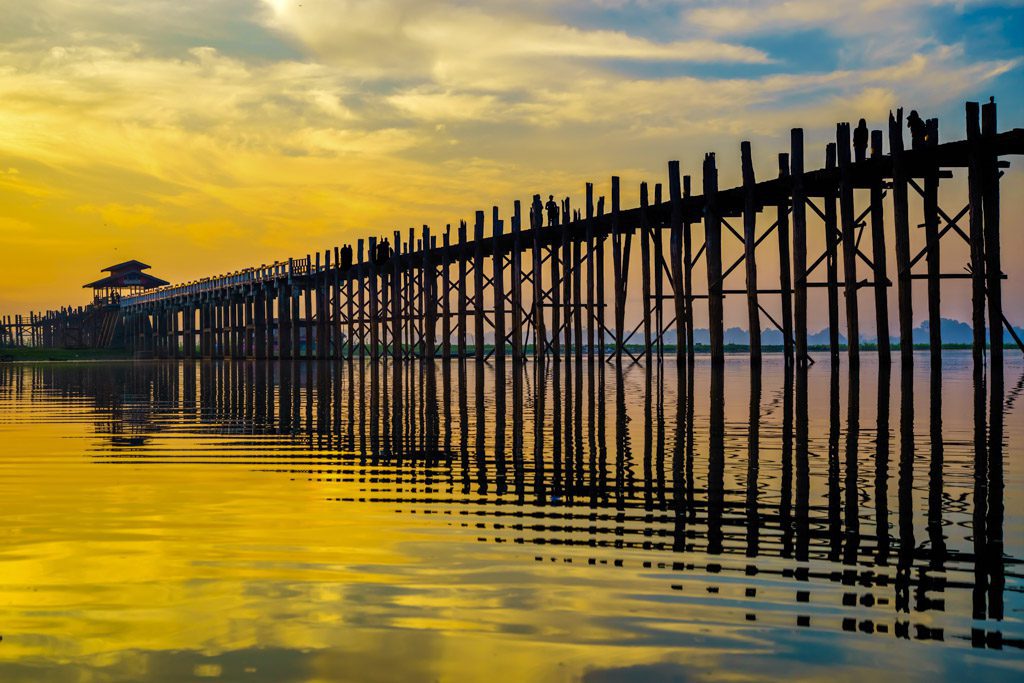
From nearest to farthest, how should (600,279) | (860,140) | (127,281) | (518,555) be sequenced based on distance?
(518,555) → (860,140) → (600,279) → (127,281)

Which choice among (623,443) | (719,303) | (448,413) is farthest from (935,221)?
(623,443)

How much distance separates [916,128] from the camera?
22688mm

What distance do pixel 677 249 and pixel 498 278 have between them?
1133cm

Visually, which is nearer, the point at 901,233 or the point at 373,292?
the point at 901,233

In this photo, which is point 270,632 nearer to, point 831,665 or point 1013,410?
point 831,665

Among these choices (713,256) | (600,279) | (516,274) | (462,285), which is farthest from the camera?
(462,285)

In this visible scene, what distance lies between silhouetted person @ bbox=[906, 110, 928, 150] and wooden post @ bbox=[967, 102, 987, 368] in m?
1.77

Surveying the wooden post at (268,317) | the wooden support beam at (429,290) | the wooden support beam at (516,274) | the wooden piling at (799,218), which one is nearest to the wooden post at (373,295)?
the wooden support beam at (429,290)

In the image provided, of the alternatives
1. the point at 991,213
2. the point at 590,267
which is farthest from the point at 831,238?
the point at 590,267

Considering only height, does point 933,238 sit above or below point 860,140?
below

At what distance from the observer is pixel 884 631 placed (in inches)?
160

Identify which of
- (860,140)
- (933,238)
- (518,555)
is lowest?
(518,555)

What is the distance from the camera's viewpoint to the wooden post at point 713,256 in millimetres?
26625

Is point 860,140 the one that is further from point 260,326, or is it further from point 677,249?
point 260,326
